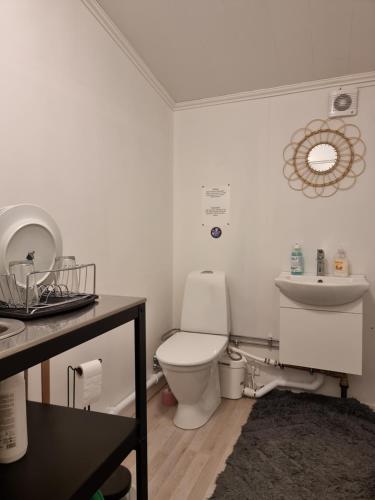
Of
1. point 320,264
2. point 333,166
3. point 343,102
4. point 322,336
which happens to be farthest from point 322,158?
point 322,336

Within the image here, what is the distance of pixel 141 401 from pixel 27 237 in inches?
20.7

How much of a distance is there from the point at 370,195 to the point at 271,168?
2.08ft

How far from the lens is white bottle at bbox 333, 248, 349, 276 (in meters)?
2.00

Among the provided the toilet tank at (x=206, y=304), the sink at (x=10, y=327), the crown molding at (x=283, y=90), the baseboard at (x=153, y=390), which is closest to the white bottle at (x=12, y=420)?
the sink at (x=10, y=327)

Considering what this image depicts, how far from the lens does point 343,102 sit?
2035mm

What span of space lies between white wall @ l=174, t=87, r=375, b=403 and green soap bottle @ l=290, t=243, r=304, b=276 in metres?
0.06

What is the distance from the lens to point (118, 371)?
1.76 m

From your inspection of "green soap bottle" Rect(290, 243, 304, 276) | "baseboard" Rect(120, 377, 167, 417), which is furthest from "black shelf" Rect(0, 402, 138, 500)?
"green soap bottle" Rect(290, 243, 304, 276)

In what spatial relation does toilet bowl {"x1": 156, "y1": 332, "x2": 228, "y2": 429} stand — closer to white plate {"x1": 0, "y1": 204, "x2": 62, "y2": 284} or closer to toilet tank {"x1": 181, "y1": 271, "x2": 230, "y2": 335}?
toilet tank {"x1": 181, "y1": 271, "x2": 230, "y2": 335}

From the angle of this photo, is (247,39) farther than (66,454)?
Yes

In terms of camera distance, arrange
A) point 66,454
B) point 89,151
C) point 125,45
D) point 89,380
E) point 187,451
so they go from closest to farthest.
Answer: point 66,454, point 89,380, point 89,151, point 187,451, point 125,45

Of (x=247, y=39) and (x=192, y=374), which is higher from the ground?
(x=247, y=39)

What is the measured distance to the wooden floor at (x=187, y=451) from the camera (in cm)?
139

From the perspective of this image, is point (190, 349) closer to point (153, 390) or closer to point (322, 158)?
point (153, 390)
